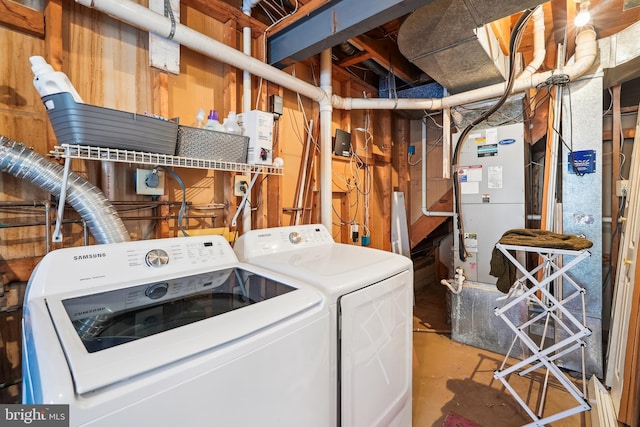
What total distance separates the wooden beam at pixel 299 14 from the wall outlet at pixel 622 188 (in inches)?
103

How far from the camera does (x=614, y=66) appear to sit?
204 cm

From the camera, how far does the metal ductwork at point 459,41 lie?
1602 millimetres

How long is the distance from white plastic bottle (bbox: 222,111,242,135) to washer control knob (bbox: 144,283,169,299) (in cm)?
89

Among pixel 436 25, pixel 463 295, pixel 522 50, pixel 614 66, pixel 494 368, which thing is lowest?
pixel 494 368

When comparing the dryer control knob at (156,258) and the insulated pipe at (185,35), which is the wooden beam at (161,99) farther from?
the dryer control knob at (156,258)

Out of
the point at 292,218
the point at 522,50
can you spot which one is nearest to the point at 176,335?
the point at 292,218

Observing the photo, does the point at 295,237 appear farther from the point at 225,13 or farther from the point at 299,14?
the point at 225,13

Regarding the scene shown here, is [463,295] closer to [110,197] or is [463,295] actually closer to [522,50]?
[522,50]

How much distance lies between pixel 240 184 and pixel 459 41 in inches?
67.9

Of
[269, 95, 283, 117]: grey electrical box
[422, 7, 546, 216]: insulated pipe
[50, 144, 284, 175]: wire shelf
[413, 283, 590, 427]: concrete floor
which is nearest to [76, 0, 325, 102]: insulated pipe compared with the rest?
[269, 95, 283, 117]: grey electrical box

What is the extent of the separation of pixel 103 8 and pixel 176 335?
140 centimetres

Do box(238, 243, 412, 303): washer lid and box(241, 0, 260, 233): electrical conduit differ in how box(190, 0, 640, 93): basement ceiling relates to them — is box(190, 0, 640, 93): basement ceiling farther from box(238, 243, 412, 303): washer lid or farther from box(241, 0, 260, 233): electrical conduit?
box(238, 243, 412, 303): washer lid

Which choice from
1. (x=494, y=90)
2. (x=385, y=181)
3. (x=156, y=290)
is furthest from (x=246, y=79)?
(x=385, y=181)

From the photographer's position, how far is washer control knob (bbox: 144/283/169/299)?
1.05 m
